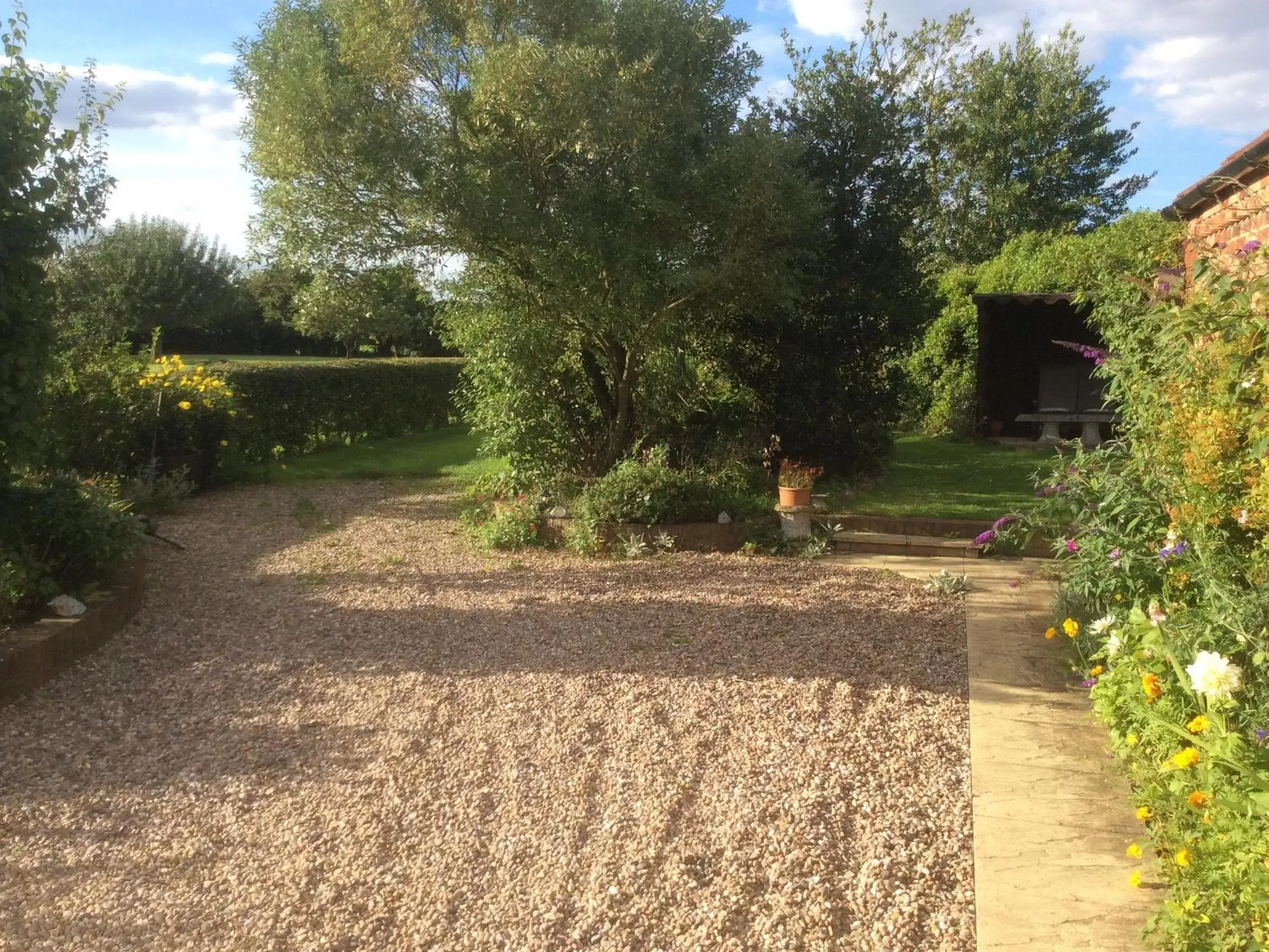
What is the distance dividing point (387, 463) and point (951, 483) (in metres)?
8.00

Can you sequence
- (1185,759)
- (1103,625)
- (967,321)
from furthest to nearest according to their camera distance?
(967,321), (1103,625), (1185,759)

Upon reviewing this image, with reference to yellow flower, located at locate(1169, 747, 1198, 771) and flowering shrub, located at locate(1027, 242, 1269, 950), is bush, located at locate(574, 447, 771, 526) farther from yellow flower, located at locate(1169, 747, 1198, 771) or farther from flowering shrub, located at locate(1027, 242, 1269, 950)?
yellow flower, located at locate(1169, 747, 1198, 771)

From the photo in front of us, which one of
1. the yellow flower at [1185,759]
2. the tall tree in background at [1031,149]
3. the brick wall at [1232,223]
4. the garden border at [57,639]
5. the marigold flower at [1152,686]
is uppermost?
the tall tree in background at [1031,149]

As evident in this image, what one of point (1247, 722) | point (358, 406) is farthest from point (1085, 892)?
point (358, 406)

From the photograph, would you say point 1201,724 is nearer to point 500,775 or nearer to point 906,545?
point 500,775

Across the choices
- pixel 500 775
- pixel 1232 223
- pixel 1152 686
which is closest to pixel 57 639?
pixel 500 775

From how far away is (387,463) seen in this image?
46.3 feet

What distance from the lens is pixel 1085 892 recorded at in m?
3.00

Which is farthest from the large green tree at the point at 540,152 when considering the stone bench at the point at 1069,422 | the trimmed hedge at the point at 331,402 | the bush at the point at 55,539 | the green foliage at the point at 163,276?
the green foliage at the point at 163,276

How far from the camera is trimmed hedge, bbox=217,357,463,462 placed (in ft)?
40.8

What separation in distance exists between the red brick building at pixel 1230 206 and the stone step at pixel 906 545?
3213 mm

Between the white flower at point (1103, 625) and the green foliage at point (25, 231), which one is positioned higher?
the green foliage at point (25, 231)

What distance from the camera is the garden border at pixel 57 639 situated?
15.5ft

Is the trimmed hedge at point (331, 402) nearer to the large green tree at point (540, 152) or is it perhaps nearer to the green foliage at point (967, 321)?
the large green tree at point (540, 152)
